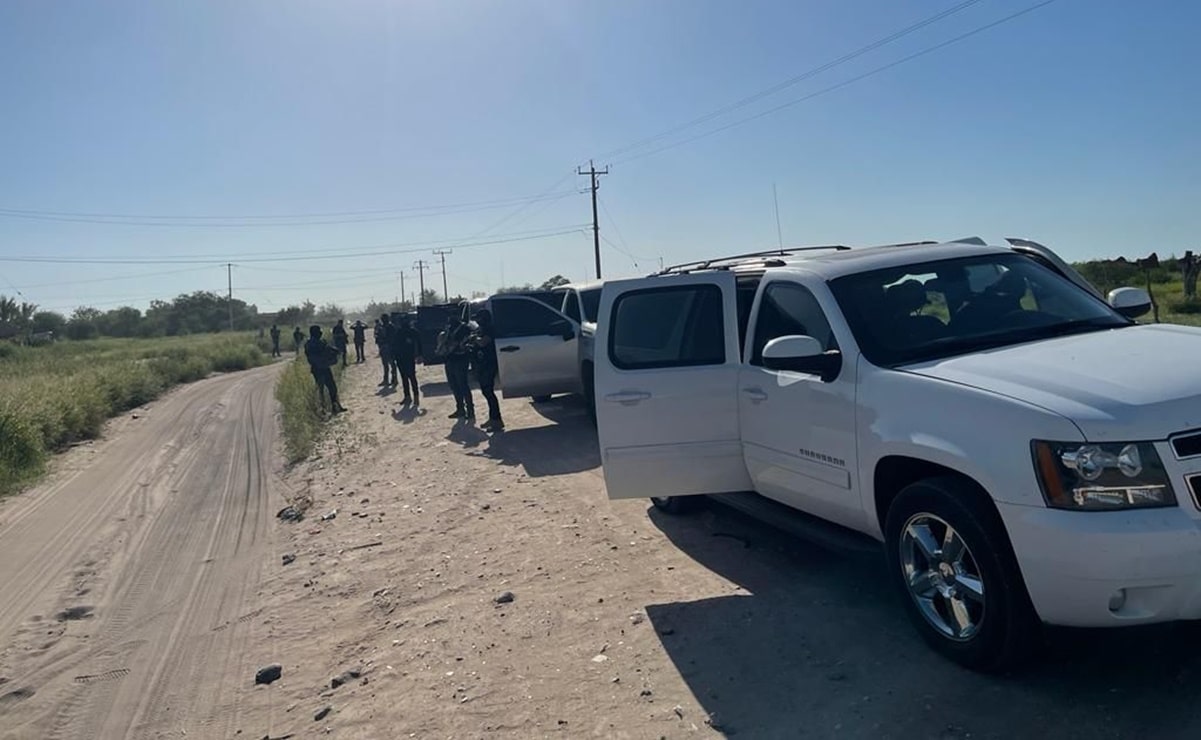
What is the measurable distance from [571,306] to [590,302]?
542mm

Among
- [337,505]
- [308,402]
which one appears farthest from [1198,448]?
[308,402]

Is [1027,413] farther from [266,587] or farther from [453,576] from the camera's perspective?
[266,587]

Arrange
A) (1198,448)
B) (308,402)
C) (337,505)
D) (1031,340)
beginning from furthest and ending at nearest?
1. (308,402)
2. (337,505)
3. (1031,340)
4. (1198,448)

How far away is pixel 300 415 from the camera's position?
61.1ft

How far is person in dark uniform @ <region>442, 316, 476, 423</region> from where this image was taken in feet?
46.7

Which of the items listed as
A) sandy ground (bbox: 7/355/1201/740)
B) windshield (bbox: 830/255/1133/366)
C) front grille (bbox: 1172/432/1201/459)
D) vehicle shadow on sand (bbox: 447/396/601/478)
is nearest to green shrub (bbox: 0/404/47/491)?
sandy ground (bbox: 7/355/1201/740)

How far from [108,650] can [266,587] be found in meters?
1.32

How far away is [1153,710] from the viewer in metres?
3.78

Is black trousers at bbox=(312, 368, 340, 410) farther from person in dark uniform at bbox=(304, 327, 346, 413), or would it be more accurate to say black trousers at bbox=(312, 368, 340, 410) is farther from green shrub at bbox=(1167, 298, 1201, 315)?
green shrub at bbox=(1167, 298, 1201, 315)

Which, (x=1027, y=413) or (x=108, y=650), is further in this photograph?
(x=108, y=650)

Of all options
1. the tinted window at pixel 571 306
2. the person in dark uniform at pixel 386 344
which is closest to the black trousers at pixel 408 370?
the person in dark uniform at pixel 386 344

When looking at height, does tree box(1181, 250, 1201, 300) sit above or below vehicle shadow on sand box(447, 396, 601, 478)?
above

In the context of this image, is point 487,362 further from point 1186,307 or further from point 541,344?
point 1186,307

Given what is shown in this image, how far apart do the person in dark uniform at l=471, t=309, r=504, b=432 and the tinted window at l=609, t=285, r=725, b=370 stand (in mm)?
7339
